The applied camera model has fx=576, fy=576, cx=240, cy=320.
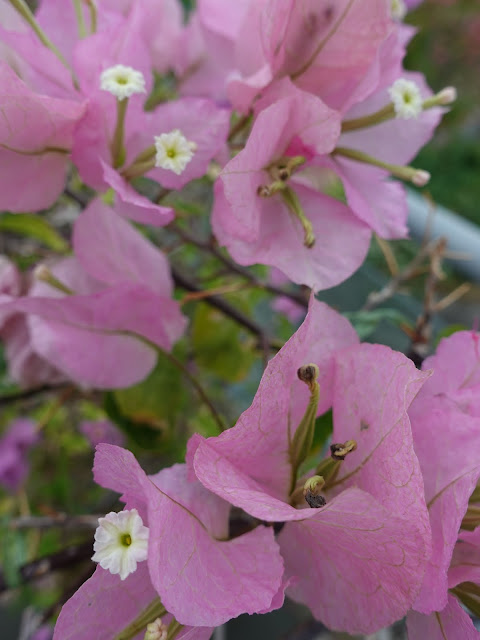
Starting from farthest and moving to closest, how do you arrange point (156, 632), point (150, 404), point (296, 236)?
1. point (150, 404)
2. point (296, 236)
3. point (156, 632)

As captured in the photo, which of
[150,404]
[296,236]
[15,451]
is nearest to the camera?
[296,236]

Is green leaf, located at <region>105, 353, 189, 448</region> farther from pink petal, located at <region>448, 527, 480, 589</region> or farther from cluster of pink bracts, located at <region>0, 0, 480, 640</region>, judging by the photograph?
pink petal, located at <region>448, 527, 480, 589</region>

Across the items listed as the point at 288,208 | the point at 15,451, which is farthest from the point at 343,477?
the point at 15,451

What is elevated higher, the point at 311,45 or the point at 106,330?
the point at 311,45

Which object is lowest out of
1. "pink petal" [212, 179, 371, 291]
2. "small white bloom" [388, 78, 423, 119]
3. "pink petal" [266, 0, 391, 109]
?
"pink petal" [212, 179, 371, 291]

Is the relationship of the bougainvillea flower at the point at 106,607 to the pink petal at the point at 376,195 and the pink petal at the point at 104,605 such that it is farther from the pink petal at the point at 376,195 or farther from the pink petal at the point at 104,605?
the pink petal at the point at 376,195

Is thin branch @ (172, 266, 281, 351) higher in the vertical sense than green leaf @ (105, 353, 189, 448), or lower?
higher

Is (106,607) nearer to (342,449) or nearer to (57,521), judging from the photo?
(342,449)

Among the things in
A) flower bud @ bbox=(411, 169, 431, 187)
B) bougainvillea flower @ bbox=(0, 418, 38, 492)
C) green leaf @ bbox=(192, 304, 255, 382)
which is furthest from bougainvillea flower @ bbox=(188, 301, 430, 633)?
bougainvillea flower @ bbox=(0, 418, 38, 492)
